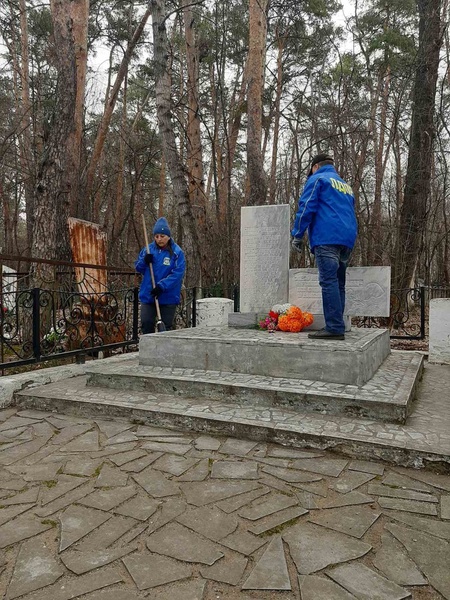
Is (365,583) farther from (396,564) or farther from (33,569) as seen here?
(33,569)

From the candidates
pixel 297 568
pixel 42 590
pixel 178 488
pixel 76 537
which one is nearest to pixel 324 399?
pixel 178 488

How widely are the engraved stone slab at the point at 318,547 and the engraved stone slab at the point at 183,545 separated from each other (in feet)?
1.10

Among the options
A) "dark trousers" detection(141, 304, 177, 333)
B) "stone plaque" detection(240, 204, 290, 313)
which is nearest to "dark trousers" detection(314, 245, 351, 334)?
"stone plaque" detection(240, 204, 290, 313)

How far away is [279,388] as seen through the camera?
367 centimetres

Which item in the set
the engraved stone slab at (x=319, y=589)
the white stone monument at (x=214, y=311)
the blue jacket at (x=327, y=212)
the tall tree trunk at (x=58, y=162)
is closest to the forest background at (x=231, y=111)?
the tall tree trunk at (x=58, y=162)

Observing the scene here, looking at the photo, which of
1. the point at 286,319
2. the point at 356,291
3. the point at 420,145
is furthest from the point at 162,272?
the point at 420,145

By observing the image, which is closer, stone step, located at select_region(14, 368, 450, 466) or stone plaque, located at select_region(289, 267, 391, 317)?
stone step, located at select_region(14, 368, 450, 466)

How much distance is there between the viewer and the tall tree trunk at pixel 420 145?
30.6 feet

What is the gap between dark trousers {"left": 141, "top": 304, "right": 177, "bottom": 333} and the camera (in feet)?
18.7

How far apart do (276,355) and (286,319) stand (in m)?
1.24

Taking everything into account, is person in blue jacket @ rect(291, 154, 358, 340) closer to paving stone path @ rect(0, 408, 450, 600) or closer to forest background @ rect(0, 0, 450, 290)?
paving stone path @ rect(0, 408, 450, 600)

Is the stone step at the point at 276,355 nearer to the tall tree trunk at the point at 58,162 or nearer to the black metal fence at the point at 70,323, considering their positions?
the black metal fence at the point at 70,323

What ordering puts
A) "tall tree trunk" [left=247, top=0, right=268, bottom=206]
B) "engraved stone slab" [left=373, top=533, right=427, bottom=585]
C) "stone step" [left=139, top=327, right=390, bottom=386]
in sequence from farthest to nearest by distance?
"tall tree trunk" [left=247, top=0, right=268, bottom=206], "stone step" [left=139, top=327, right=390, bottom=386], "engraved stone slab" [left=373, top=533, right=427, bottom=585]

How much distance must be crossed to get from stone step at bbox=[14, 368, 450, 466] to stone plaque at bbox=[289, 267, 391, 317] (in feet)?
8.29
